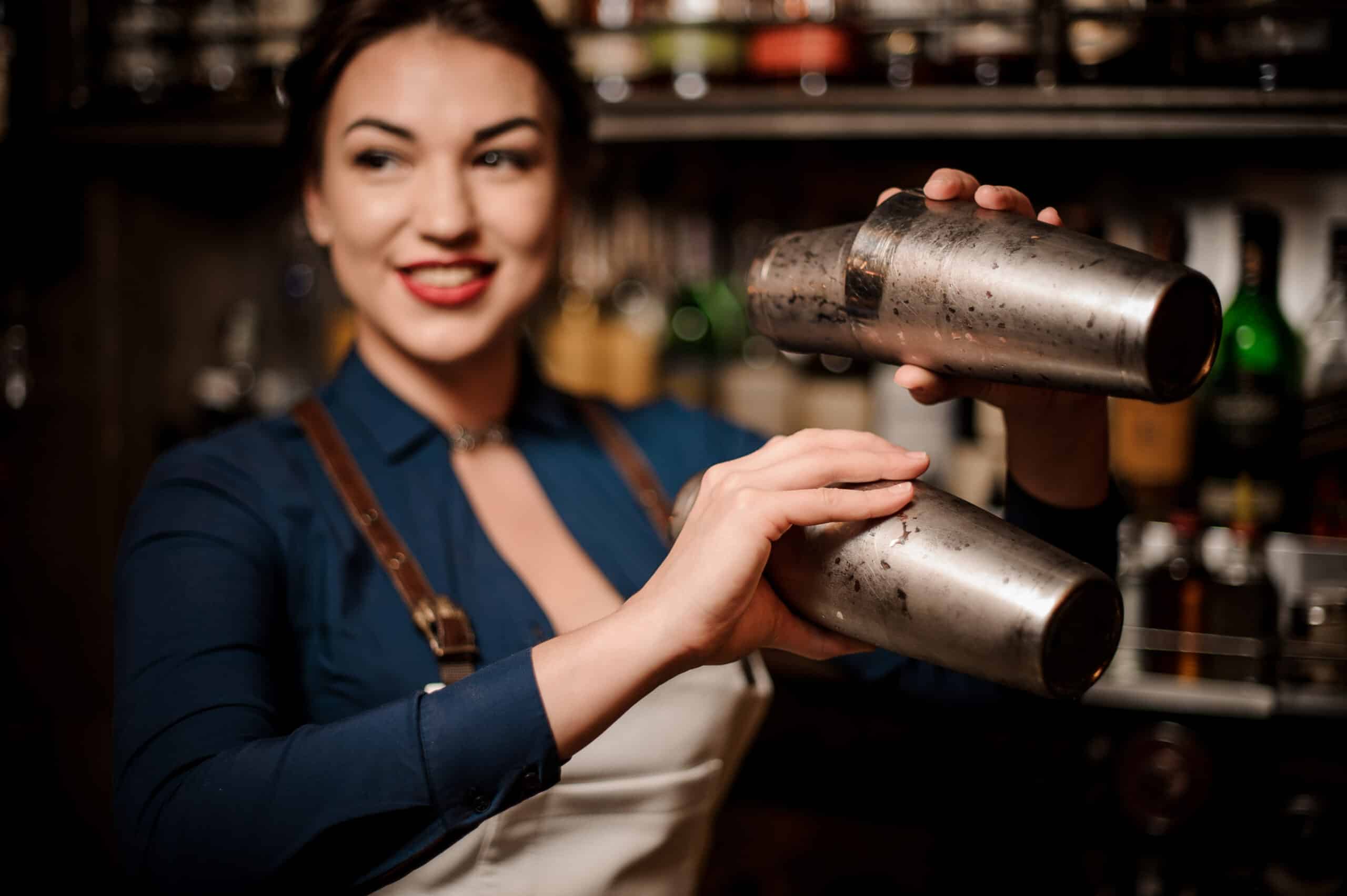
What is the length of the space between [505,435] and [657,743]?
13.6 inches

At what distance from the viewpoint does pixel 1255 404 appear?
1256 mm

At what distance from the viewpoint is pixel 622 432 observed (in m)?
1.21

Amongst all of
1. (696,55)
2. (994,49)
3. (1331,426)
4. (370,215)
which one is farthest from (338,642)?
(1331,426)

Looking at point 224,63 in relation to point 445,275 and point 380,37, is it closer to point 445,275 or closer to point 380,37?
point 380,37

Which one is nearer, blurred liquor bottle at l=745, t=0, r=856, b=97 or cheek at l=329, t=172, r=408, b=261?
cheek at l=329, t=172, r=408, b=261

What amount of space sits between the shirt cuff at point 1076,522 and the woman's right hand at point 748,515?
0.81 feet

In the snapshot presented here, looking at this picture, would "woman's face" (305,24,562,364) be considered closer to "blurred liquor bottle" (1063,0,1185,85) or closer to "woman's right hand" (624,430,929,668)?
"woman's right hand" (624,430,929,668)

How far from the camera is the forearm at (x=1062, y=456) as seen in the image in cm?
77

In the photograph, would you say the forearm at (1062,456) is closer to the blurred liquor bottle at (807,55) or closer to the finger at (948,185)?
the finger at (948,185)

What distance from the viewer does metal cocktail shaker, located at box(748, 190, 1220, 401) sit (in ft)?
1.65

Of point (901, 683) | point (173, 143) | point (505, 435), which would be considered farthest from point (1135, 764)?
point (173, 143)

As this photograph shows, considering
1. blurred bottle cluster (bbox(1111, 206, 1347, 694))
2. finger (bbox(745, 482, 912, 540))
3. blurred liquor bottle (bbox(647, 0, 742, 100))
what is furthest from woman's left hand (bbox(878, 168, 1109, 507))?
blurred liquor bottle (bbox(647, 0, 742, 100))

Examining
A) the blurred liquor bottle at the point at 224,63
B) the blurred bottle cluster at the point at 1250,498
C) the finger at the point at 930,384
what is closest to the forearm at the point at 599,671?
the finger at the point at 930,384

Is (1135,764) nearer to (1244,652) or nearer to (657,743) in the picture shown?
(1244,652)
